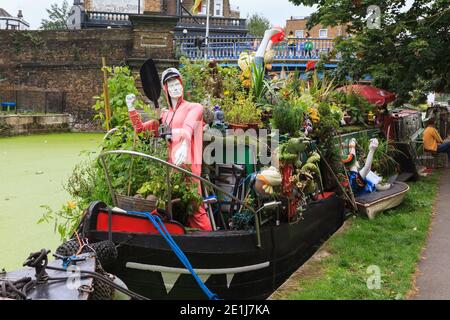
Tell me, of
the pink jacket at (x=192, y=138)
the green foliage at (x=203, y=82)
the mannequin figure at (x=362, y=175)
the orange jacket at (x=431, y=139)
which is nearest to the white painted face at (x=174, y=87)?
the pink jacket at (x=192, y=138)

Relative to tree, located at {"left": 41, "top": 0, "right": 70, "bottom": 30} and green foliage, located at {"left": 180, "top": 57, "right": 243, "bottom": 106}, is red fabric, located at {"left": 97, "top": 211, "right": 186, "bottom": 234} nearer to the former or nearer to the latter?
green foliage, located at {"left": 180, "top": 57, "right": 243, "bottom": 106}

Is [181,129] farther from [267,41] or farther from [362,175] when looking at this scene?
[362,175]

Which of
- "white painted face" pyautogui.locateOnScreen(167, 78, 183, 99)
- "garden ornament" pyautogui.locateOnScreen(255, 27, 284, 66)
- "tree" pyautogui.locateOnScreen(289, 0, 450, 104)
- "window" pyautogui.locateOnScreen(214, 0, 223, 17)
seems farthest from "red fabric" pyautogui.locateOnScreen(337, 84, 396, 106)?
"window" pyautogui.locateOnScreen(214, 0, 223, 17)

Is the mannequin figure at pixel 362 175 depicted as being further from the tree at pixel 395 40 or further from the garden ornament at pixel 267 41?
the tree at pixel 395 40

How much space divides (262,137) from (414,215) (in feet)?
10.7

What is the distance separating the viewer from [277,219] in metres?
4.60

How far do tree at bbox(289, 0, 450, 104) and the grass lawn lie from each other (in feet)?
10.7

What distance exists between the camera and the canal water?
586 centimetres

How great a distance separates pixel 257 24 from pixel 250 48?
30202 millimetres

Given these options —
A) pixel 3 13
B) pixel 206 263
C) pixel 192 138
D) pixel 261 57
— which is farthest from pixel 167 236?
pixel 3 13

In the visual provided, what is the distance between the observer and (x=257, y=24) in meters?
49.7

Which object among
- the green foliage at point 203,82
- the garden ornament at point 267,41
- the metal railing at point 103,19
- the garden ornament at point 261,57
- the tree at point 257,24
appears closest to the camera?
the green foliage at point 203,82

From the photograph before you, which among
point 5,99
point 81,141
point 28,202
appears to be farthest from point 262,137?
point 5,99

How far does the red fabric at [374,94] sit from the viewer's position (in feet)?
31.8
